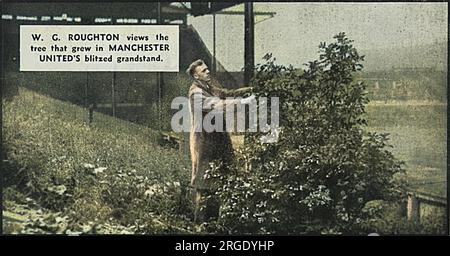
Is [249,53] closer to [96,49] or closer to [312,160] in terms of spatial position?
[312,160]

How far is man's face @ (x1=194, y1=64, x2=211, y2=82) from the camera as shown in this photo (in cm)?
515

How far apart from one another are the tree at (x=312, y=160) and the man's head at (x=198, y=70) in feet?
1.08

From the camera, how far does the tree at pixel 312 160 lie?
17.0 feet

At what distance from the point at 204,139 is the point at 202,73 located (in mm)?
436

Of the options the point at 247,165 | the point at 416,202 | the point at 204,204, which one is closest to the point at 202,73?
the point at 247,165

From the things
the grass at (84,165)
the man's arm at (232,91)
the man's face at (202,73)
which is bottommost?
the grass at (84,165)

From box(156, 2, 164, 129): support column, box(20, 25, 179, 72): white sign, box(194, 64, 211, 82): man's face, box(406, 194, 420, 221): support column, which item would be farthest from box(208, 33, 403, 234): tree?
box(20, 25, 179, 72): white sign

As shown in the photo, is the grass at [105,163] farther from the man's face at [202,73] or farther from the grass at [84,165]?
the man's face at [202,73]

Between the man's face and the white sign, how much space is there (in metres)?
0.13

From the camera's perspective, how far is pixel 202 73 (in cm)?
516

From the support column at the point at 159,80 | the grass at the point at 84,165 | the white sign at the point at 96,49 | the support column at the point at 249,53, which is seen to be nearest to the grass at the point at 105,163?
the grass at the point at 84,165

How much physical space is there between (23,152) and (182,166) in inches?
41.6
